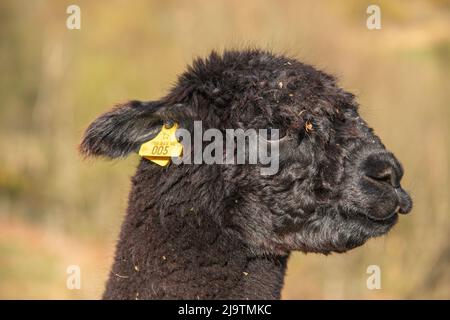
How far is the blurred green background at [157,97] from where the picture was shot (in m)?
11.0

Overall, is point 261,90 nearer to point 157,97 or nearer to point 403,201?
point 403,201

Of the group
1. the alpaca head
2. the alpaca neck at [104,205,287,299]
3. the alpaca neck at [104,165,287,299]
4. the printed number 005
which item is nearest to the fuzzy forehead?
the alpaca head

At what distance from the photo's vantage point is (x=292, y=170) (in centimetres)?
390

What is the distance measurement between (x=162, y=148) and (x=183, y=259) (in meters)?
0.61

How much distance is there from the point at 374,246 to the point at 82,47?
8.06 m

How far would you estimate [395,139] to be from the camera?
426 inches

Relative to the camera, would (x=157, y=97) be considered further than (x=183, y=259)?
Yes

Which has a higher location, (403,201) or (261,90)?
(261,90)

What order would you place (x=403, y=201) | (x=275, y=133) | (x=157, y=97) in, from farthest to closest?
(x=157, y=97)
(x=275, y=133)
(x=403, y=201)

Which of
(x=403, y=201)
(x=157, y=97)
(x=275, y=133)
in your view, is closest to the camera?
(x=403, y=201)

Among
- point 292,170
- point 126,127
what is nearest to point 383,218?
point 292,170

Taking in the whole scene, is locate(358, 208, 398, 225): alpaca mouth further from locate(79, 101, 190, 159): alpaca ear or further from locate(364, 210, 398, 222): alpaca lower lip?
locate(79, 101, 190, 159): alpaca ear

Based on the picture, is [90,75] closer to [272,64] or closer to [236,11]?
[236,11]

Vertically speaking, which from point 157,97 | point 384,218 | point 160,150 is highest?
point 157,97
